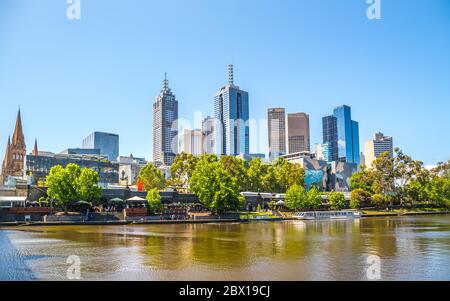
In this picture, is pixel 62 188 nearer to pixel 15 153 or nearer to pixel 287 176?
pixel 15 153

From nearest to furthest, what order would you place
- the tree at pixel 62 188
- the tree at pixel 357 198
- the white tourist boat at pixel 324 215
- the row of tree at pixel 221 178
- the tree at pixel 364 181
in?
Result: the tree at pixel 62 188 → the row of tree at pixel 221 178 → the white tourist boat at pixel 324 215 → the tree at pixel 357 198 → the tree at pixel 364 181

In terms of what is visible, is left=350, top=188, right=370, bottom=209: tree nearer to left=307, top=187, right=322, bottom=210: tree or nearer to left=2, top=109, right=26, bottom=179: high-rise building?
left=307, top=187, right=322, bottom=210: tree

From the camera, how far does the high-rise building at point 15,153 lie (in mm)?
115500

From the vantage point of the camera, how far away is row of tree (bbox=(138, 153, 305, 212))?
3290 inches

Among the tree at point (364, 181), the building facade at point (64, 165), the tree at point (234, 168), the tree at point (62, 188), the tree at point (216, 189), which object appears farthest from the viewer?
the building facade at point (64, 165)

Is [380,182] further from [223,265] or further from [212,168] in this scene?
[223,265]

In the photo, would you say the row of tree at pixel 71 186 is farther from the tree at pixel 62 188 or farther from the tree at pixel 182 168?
the tree at pixel 182 168

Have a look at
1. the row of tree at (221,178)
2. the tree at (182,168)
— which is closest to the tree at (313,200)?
the row of tree at (221,178)

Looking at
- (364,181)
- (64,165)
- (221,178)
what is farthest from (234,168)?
(64,165)

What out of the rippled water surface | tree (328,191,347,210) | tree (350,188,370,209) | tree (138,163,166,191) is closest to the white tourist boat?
tree (328,191,347,210)

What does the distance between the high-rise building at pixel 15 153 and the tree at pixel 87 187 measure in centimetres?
4655

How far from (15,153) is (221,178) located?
2679 inches

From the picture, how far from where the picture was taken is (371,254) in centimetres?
3192

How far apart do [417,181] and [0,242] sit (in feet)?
393
